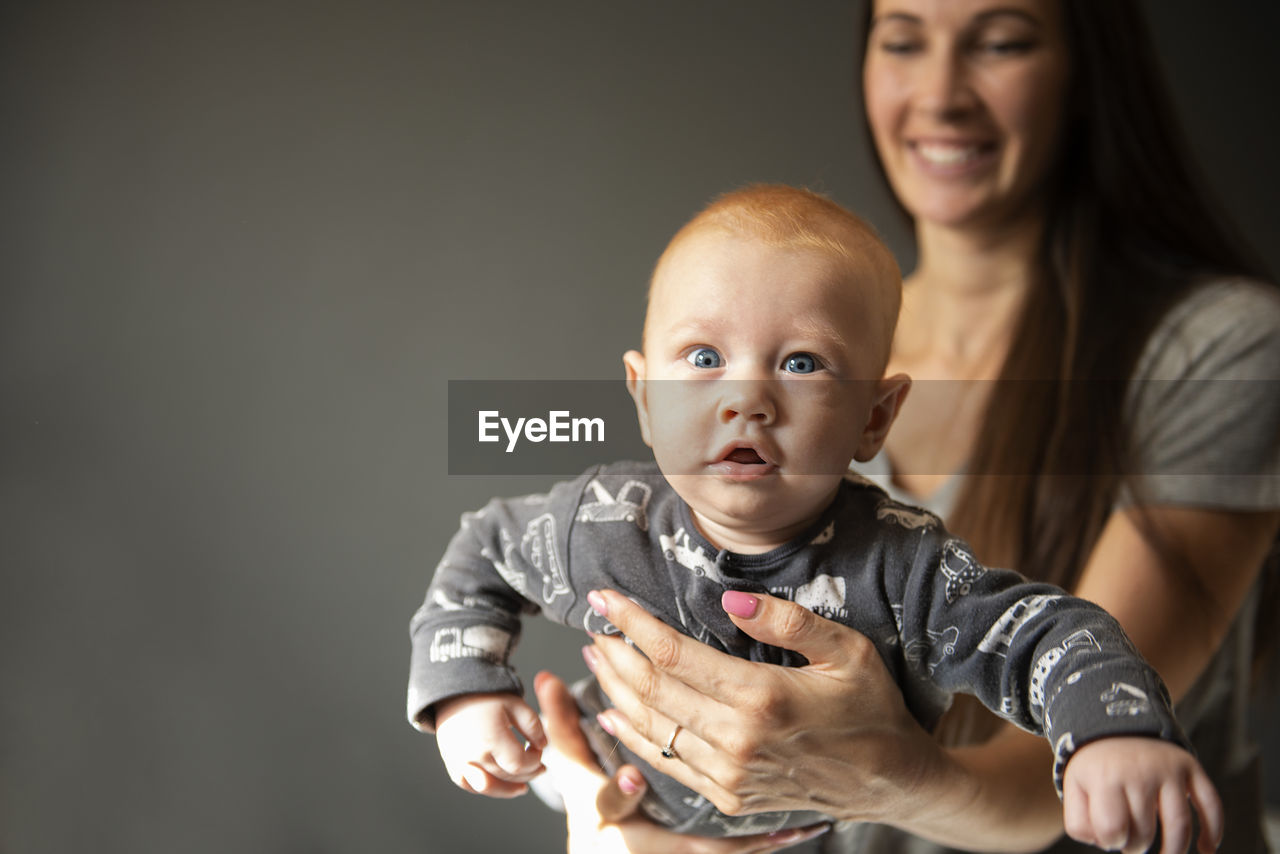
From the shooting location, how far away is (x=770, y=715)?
0.60 m

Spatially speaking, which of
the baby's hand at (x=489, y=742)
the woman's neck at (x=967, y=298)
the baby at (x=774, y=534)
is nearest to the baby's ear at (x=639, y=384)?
the baby at (x=774, y=534)

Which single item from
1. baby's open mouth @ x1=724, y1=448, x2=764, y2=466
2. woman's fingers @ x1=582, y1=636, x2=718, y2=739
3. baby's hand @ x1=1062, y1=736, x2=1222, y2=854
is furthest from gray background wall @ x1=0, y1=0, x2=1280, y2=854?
baby's hand @ x1=1062, y1=736, x2=1222, y2=854

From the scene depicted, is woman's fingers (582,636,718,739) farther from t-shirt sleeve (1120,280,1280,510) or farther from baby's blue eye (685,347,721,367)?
t-shirt sleeve (1120,280,1280,510)

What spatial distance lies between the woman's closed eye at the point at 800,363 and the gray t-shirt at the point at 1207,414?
49 centimetres

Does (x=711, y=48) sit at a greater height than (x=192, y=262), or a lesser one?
greater

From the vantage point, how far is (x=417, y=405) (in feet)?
3.16

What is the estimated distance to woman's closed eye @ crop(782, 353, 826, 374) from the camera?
555 mm

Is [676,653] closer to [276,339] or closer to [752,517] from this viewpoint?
[752,517]

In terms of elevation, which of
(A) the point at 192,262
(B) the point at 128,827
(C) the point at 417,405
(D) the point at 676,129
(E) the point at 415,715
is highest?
(D) the point at 676,129

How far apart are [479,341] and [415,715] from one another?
0.46 metres

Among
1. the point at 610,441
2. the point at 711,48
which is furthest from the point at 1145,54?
the point at 610,441

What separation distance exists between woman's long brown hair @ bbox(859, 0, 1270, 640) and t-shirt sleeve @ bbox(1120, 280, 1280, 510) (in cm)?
3

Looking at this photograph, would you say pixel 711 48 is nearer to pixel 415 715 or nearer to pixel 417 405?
pixel 417 405

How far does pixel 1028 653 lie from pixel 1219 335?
56 centimetres
